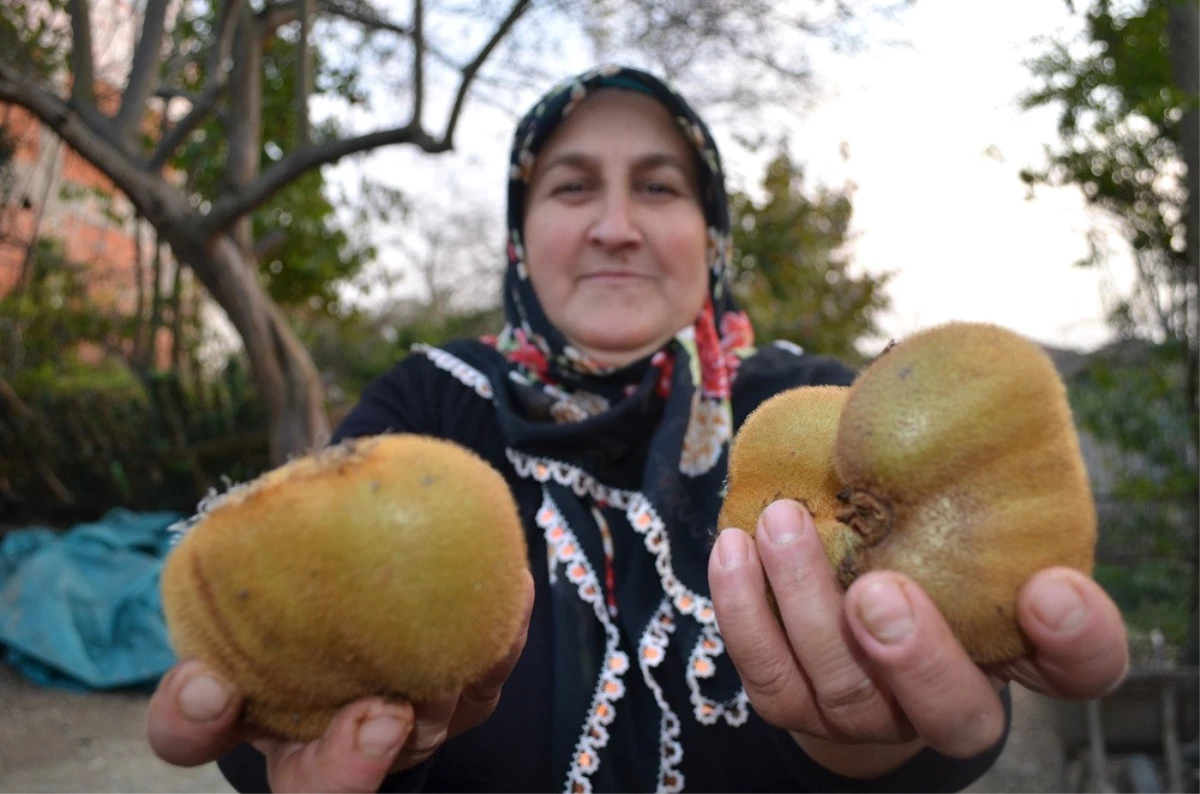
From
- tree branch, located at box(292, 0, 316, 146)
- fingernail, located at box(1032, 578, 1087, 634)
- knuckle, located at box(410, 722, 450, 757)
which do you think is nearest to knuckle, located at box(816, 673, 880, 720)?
fingernail, located at box(1032, 578, 1087, 634)

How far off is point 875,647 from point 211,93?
5498mm

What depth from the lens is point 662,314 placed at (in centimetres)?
252

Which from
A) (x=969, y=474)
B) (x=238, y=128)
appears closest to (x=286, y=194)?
(x=238, y=128)

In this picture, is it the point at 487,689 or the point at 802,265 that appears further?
the point at 802,265

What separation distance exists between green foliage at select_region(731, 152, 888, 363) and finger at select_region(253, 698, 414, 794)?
5994 mm

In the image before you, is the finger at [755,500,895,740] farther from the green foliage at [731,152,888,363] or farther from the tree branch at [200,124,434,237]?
the green foliage at [731,152,888,363]

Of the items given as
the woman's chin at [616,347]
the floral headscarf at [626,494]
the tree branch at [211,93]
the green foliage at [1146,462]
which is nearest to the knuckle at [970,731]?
the floral headscarf at [626,494]

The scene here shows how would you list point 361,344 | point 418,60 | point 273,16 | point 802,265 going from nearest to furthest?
point 418,60 → point 273,16 → point 802,265 → point 361,344

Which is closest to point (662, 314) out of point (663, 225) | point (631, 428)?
point (663, 225)

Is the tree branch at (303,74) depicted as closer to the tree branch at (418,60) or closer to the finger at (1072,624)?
the tree branch at (418,60)

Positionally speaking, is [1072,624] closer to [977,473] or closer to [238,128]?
[977,473]

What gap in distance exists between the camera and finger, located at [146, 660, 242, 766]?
40.4 inches

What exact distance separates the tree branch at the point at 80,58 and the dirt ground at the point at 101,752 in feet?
12.4

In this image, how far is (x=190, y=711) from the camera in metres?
1.03
